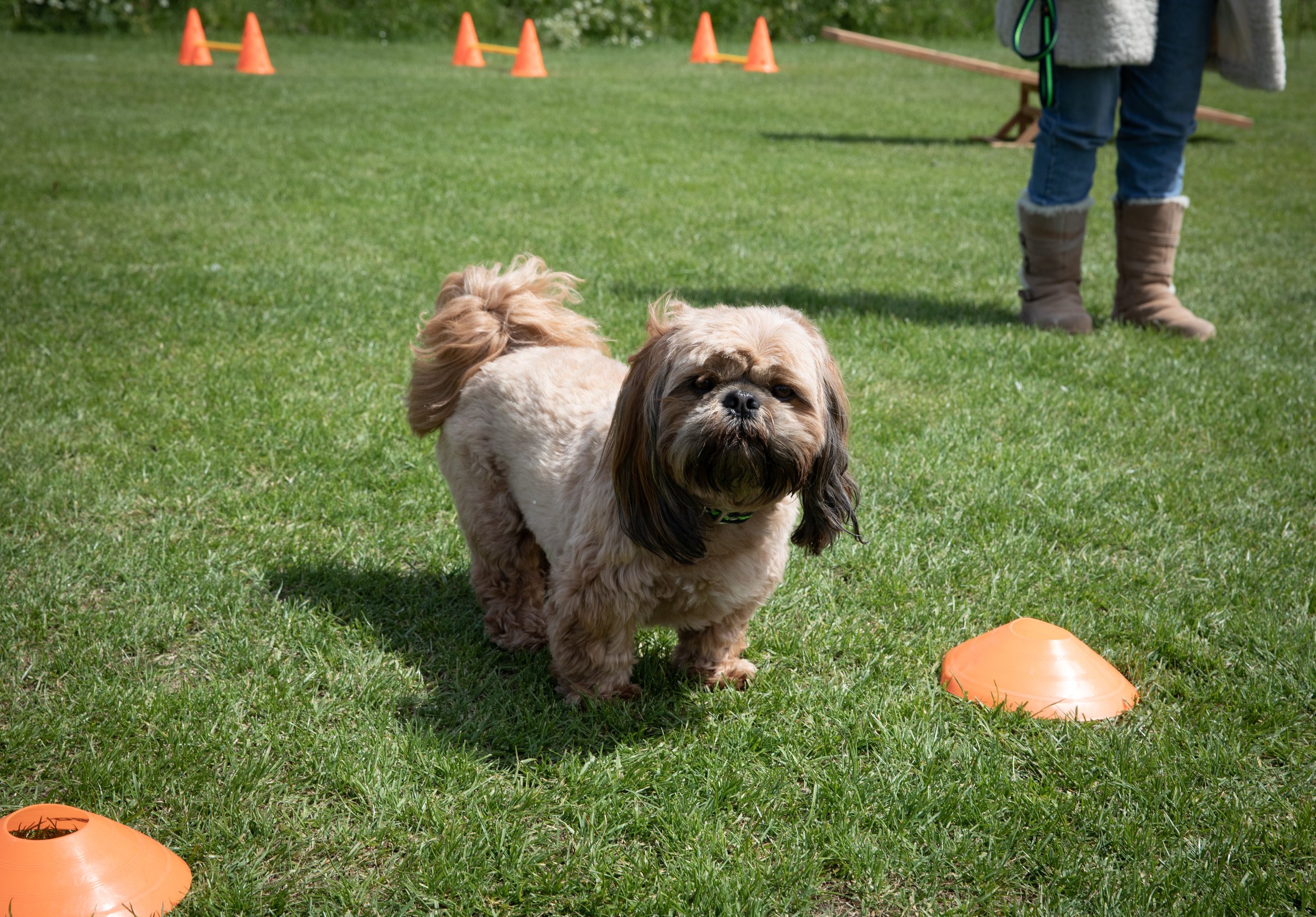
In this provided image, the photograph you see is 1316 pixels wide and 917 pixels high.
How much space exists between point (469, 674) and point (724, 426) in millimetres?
1278

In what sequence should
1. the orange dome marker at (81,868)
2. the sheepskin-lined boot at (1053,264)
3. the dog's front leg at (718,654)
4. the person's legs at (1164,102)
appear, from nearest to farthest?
the orange dome marker at (81,868) → the dog's front leg at (718,654) → the person's legs at (1164,102) → the sheepskin-lined boot at (1053,264)

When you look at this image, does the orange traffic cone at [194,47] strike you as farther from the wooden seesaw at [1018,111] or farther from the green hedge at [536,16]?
the wooden seesaw at [1018,111]

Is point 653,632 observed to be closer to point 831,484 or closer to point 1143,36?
point 831,484

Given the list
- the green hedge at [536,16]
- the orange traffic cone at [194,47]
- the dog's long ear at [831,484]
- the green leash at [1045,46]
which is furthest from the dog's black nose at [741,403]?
the green hedge at [536,16]

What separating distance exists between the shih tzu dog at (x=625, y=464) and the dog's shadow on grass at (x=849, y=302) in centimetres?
302

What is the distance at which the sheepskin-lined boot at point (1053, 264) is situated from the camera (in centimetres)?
621

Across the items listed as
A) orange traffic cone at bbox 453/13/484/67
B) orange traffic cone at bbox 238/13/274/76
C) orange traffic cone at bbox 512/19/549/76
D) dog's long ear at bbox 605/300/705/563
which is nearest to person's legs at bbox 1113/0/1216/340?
dog's long ear at bbox 605/300/705/563

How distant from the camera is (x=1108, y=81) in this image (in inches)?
233

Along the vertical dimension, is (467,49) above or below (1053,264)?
above

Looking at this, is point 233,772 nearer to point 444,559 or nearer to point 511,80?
point 444,559

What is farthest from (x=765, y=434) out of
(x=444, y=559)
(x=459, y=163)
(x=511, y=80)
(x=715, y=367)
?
(x=511, y=80)

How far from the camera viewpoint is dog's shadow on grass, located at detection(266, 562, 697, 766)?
2.92m

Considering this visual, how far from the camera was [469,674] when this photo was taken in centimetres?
320

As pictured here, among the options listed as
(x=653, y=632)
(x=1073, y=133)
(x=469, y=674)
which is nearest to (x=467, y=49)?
(x=1073, y=133)
